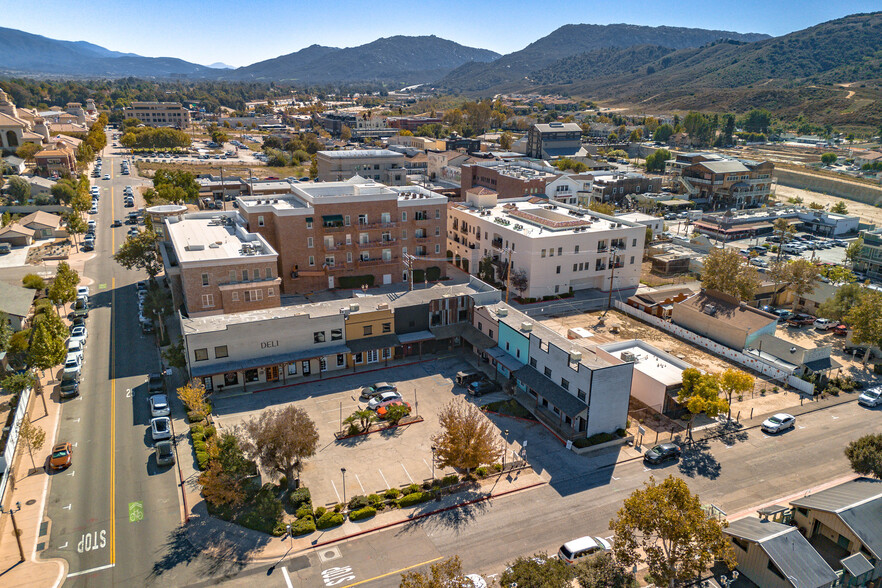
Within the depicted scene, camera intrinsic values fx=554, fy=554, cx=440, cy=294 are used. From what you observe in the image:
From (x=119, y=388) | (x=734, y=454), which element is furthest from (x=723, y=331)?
→ (x=119, y=388)

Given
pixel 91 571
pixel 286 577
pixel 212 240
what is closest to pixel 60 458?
pixel 91 571

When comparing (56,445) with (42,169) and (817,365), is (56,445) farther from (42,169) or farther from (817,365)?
(42,169)

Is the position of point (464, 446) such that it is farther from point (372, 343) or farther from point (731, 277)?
point (731, 277)

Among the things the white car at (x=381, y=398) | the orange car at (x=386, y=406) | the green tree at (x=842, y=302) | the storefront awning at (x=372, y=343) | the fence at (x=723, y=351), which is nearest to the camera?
the orange car at (x=386, y=406)

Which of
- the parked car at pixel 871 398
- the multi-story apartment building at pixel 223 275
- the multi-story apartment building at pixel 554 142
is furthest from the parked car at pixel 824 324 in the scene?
the multi-story apartment building at pixel 554 142

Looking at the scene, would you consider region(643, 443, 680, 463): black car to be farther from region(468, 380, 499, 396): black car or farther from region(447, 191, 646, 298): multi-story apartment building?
region(447, 191, 646, 298): multi-story apartment building

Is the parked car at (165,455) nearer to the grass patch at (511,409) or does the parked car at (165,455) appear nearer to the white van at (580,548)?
the grass patch at (511,409)
